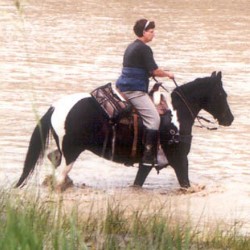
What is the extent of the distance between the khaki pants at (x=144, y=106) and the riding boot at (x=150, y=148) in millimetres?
96

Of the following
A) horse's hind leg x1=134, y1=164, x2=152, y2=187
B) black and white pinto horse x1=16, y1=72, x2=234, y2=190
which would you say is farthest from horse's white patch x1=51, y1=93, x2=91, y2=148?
horse's hind leg x1=134, y1=164, x2=152, y2=187

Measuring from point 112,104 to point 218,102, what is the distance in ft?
4.89

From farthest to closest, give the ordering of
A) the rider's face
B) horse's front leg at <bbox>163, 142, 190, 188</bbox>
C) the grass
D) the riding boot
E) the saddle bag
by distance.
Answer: horse's front leg at <bbox>163, 142, 190, 188</bbox> → the riding boot → the rider's face → the saddle bag → the grass

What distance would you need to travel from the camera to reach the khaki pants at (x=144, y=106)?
12.3 meters

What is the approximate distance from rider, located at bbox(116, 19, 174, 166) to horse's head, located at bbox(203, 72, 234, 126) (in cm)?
90

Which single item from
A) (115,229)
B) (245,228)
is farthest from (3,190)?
(245,228)

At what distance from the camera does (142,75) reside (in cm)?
1240

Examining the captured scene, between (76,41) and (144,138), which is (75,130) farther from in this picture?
(76,41)

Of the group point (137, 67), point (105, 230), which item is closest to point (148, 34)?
point (137, 67)

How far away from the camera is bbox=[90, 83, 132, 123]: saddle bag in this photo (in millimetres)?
12227

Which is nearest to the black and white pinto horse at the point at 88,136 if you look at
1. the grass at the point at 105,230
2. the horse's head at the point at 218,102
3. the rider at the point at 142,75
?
the rider at the point at 142,75

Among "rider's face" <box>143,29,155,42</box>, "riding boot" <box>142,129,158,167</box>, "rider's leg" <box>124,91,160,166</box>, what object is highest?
"rider's face" <box>143,29,155,42</box>

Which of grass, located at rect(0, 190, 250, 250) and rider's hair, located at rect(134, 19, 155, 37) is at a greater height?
grass, located at rect(0, 190, 250, 250)

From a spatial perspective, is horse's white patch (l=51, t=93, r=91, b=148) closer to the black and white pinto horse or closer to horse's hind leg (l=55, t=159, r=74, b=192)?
the black and white pinto horse
